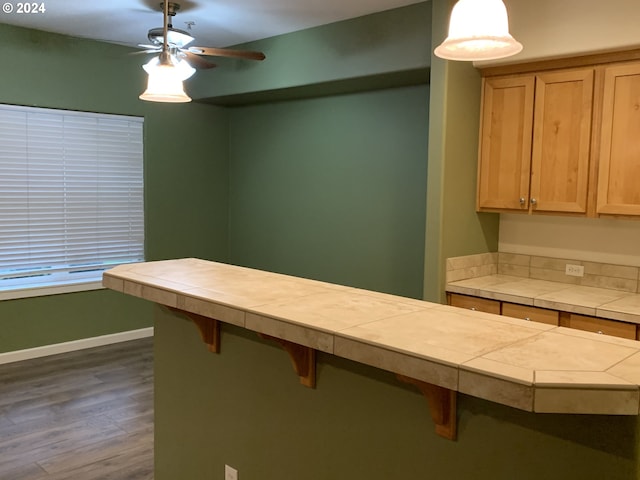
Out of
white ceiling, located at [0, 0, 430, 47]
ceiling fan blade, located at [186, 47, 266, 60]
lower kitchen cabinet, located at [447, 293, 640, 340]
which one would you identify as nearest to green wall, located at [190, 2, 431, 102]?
white ceiling, located at [0, 0, 430, 47]

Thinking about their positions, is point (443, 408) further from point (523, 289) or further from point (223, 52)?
point (223, 52)

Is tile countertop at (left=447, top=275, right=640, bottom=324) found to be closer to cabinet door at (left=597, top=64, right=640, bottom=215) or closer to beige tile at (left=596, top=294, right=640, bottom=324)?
beige tile at (left=596, top=294, right=640, bottom=324)

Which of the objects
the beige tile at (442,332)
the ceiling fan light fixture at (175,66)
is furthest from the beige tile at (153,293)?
the ceiling fan light fixture at (175,66)

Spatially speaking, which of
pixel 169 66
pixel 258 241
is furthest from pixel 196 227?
pixel 169 66

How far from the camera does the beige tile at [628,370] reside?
1230 mm

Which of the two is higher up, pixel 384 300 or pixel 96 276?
pixel 384 300

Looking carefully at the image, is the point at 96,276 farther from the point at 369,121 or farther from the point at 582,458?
the point at 582,458

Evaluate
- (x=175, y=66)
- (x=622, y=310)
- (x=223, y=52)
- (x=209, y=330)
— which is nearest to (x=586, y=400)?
(x=209, y=330)

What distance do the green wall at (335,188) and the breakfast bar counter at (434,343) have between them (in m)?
2.21

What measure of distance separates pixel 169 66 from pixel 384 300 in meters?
1.68

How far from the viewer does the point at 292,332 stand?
1695mm

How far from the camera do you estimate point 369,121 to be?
15.0ft

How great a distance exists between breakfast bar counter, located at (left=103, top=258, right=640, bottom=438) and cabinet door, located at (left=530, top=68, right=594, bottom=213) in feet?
6.02

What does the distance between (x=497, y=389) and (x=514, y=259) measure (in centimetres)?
288
